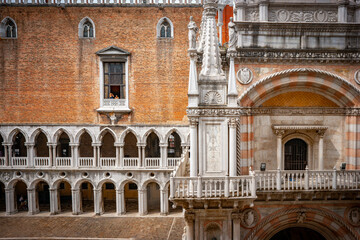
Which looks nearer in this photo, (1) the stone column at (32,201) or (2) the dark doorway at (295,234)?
(2) the dark doorway at (295,234)

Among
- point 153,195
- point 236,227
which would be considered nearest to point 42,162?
point 153,195

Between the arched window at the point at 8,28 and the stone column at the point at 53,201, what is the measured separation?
14886mm

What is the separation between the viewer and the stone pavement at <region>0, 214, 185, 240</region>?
19953 mm

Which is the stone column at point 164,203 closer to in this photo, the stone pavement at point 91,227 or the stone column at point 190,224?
the stone pavement at point 91,227

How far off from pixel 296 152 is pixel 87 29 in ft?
69.8

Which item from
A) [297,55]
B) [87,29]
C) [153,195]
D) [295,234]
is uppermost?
[87,29]

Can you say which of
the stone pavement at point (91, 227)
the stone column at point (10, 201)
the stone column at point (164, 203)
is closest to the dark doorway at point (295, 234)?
the stone pavement at point (91, 227)

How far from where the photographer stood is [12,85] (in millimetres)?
25719

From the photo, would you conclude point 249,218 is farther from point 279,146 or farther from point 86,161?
point 86,161

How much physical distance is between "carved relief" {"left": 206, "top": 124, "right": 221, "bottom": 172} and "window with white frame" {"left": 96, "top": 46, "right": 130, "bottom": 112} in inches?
604

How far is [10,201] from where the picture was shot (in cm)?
2480

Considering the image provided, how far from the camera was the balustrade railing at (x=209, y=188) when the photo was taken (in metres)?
10.1

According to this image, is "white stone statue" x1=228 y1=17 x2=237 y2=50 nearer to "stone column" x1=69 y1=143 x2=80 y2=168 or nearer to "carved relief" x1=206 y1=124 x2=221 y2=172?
"carved relief" x1=206 y1=124 x2=221 y2=172

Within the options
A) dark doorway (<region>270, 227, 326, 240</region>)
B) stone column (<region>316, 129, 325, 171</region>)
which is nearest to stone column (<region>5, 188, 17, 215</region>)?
dark doorway (<region>270, 227, 326, 240</region>)
